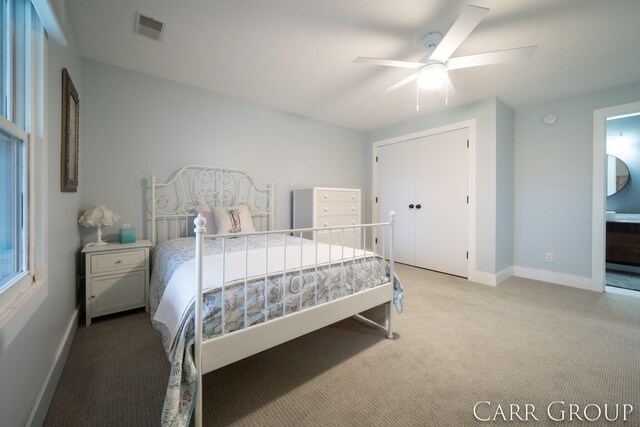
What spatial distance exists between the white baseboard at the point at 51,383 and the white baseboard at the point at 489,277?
385cm

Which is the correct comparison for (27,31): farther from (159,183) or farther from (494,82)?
(494,82)

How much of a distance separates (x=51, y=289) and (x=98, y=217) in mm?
894

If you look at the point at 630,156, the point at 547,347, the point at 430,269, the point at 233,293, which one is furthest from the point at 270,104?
the point at 630,156

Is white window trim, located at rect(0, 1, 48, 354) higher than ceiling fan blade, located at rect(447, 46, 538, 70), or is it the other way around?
ceiling fan blade, located at rect(447, 46, 538, 70)

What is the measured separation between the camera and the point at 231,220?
2674 mm

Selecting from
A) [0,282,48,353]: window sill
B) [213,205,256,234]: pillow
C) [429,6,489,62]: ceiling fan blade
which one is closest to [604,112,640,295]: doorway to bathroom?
[429,6,489,62]: ceiling fan blade

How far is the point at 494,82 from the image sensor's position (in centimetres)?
273

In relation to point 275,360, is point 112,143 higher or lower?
higher

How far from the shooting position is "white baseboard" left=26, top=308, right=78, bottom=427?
1.13 meters

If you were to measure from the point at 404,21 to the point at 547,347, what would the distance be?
2.48m

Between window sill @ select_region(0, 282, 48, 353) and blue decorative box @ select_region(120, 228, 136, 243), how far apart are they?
3.84 feet

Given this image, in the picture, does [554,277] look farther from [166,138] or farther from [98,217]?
[98,217]

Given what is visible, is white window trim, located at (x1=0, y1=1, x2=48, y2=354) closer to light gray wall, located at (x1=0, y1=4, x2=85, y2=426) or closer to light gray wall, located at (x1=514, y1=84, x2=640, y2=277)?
light gray wall, located at (x1=0, y1=4, x2=85, y2=426)

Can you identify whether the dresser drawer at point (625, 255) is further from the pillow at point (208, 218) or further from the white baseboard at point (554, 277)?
the pillow at point (208, 218)
